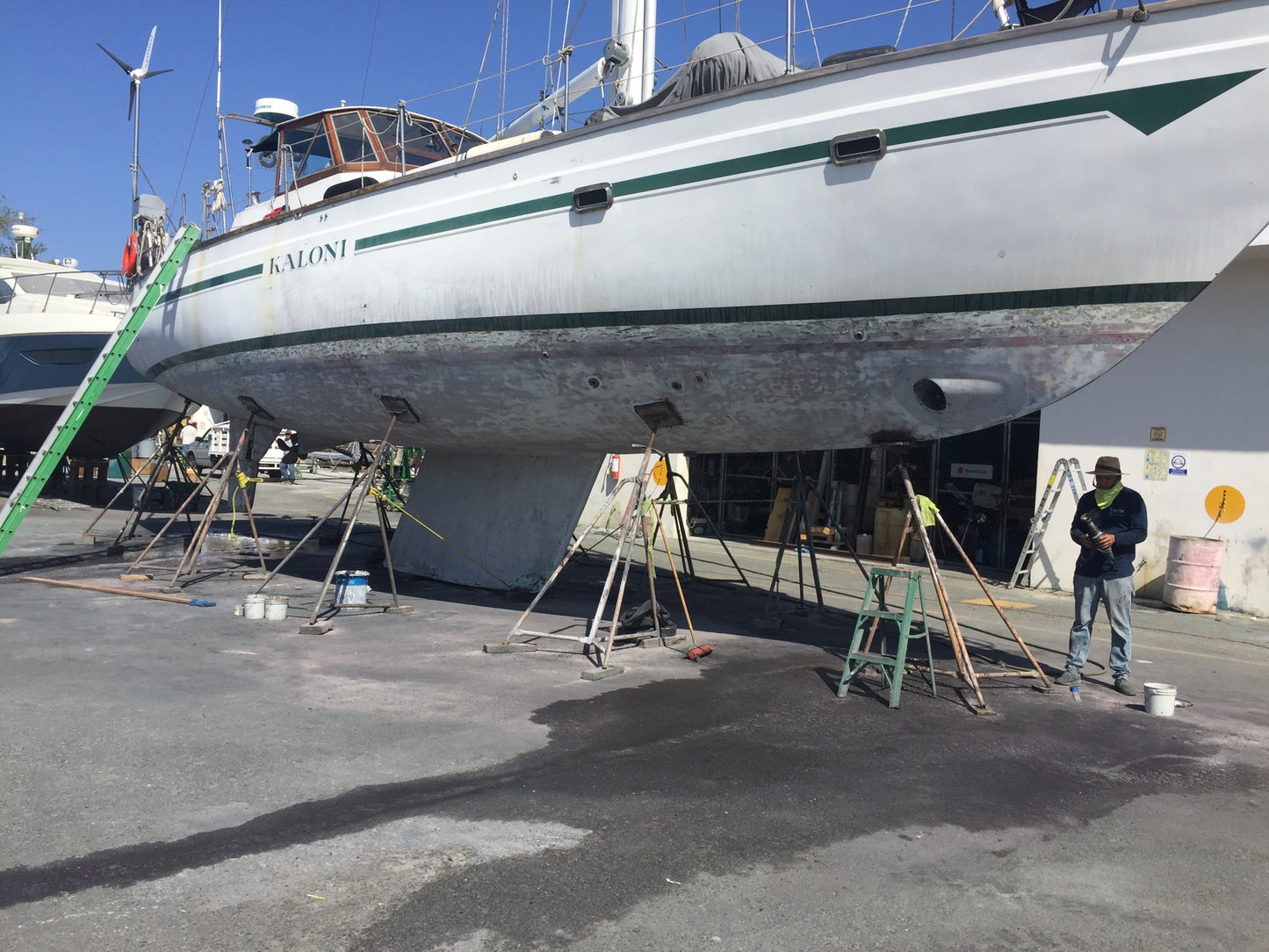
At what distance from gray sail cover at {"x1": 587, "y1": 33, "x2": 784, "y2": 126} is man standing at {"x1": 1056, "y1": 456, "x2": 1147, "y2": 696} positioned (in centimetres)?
358

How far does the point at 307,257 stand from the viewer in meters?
8.66

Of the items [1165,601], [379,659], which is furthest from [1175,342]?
[379,659]

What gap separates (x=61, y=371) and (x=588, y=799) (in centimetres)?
1751

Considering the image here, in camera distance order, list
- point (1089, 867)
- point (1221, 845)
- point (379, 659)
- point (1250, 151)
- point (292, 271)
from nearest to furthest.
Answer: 1. point (1089, 867)
2. point (1221, 845)
3. point (1250, 151)
4. point (379, 659)
5. point (292, 271)

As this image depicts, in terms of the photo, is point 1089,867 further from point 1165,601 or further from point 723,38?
point 1165,601

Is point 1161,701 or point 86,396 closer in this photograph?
point 1161,701

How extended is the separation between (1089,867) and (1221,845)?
73 centimetres

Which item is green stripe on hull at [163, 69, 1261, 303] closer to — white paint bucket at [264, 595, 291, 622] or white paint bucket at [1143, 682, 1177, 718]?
white paint bucket at [1143, 682, 1177, 718]

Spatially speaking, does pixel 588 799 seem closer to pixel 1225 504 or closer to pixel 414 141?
pixel 414 141

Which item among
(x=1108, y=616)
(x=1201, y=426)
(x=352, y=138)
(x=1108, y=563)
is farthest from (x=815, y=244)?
(x=1201, y=426)

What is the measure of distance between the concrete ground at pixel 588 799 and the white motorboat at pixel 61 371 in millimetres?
11669

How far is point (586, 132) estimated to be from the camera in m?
6.72

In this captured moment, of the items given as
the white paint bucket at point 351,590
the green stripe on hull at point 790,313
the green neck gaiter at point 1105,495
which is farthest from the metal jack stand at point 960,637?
the white paint bucket at point 351,590

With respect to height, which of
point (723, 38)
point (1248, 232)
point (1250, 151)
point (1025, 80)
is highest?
point (723, 38)
